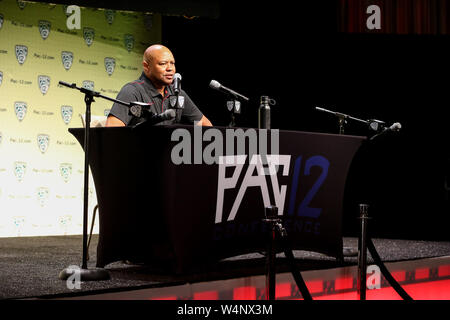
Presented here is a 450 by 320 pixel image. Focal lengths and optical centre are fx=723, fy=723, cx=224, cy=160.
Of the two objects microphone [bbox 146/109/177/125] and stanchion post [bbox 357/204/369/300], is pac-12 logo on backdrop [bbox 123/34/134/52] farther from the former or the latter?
stanchion post [bbox 357/204/369/300]

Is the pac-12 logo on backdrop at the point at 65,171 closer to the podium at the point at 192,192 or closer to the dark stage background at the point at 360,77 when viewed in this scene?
the dark stage background at the point at 360,77

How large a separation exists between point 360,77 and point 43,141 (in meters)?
3.28

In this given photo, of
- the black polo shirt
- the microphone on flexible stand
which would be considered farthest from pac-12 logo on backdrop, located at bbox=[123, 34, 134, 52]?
the microphone on flexible stand

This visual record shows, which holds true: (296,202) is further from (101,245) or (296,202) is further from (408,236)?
(408,236)

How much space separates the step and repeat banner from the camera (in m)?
7.23

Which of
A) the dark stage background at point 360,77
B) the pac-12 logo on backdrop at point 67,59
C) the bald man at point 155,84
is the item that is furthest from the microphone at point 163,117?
the pac-12 logo on backdrop at point 67,59

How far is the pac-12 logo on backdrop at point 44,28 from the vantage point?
7406mm

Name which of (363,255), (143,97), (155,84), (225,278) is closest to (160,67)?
(155,84)

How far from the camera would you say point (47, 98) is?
7.46 meters

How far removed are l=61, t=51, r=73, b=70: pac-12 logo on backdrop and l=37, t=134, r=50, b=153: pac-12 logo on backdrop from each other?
0.76m

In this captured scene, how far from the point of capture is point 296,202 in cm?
446

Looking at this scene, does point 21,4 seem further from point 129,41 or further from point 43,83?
point 129,41

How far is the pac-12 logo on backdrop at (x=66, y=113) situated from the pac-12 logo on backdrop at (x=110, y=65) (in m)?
0.60

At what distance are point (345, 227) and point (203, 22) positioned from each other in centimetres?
261
